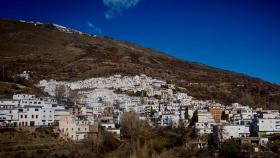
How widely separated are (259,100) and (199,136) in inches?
1422

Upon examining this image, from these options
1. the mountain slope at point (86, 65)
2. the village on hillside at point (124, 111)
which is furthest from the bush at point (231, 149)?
the mountain slope at point (86, 65)

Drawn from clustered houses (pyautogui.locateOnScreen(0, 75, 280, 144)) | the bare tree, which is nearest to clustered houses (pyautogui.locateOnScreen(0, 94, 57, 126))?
clustered houses (pyautogui.locateOnScreen(0, 75, 280, 144))

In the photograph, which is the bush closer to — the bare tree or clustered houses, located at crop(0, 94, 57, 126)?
the bare tree

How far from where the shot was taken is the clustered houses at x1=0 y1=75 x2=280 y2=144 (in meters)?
45.8

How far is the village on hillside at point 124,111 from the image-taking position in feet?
149

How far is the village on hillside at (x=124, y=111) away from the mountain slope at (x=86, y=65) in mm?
6870

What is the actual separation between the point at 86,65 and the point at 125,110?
4127 cm

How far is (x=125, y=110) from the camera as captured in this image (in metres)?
61.6

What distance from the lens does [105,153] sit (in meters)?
40.5

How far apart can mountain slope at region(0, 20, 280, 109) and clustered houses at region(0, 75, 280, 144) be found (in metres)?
Answer: 6.87

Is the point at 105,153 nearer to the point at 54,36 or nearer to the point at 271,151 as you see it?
the point at 271,151

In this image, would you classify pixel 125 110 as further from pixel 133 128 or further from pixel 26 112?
pixel 26 112

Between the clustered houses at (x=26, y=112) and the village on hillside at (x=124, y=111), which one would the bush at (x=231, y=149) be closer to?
the village on hillside at (x=124, y=111)

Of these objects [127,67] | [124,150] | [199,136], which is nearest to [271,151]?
[199,136]
